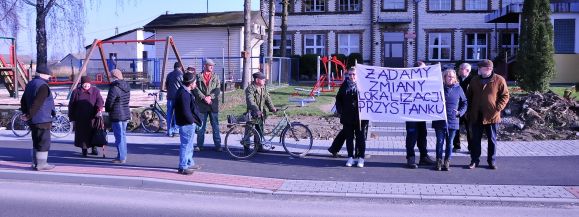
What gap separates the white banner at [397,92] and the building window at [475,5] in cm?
3381

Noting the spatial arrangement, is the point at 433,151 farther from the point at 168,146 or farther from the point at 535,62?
the point at 535,62

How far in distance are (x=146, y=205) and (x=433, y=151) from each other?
6043 mm

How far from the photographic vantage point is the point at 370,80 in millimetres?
10555

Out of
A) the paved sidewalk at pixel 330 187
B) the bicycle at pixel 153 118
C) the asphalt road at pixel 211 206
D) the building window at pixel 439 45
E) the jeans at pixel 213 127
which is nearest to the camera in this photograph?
the asphalt road at pixel 211 206

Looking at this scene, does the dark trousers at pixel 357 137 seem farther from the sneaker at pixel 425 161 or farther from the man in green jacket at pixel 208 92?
the man in green jacket at pixel 208 92

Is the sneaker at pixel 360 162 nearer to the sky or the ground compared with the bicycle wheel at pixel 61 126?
nearer to the ground

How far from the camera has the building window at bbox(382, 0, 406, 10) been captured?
4278cm

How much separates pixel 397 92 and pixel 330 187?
2.63 metres

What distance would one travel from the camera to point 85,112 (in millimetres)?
10953

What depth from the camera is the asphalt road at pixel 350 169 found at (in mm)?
9266

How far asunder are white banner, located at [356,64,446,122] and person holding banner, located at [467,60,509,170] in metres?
0.64

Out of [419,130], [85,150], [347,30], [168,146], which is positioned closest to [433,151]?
[419,130]

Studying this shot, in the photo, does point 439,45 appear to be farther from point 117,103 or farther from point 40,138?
point 40,138

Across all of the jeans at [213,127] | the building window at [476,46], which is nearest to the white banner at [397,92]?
the jeans at [213,127]
